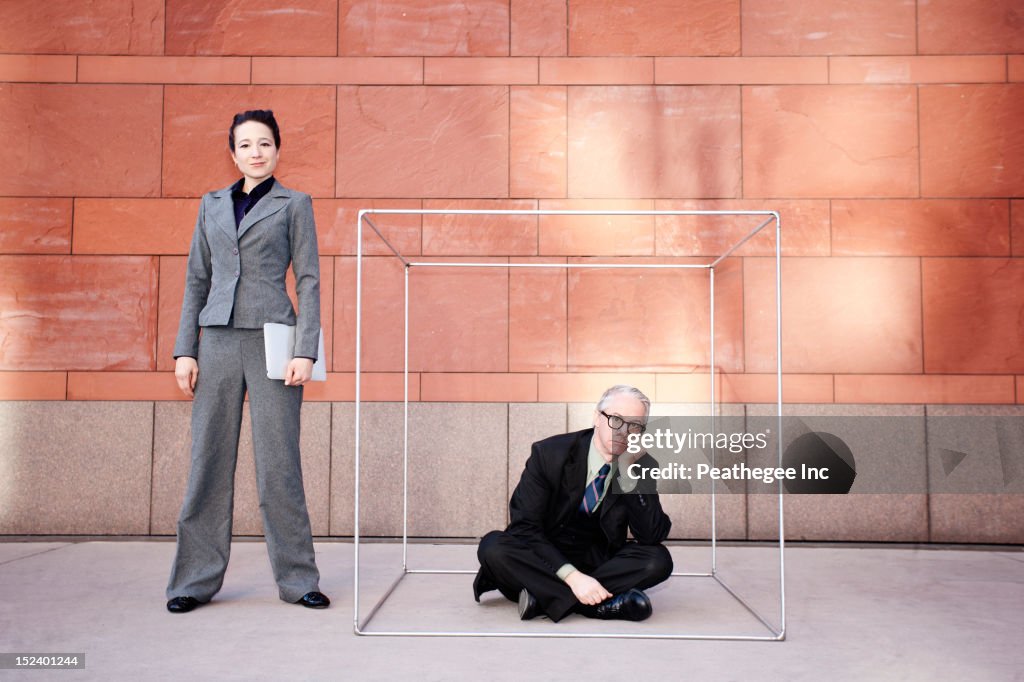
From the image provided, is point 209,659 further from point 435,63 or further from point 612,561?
point 435,63

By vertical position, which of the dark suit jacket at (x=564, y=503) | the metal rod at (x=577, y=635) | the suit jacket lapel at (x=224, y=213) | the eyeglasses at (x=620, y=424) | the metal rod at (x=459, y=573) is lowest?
the metal rod at (x=459, y=573)

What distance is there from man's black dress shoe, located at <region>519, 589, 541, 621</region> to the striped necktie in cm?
38

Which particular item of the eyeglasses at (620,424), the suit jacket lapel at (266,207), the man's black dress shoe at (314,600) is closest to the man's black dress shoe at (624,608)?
the eyeglasses at (620,424)

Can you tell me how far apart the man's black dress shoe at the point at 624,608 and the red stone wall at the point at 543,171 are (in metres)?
1.74

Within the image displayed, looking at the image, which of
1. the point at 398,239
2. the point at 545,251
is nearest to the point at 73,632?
the point at 398,239

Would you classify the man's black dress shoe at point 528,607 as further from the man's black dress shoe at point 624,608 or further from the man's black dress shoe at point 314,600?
the man's black dress shoe at point 314,600

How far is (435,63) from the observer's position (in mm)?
4660

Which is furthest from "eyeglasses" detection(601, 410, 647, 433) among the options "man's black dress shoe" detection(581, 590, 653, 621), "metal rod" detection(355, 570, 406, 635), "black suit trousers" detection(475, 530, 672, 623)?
"metal rod" detection(355, 570, 406, 635)

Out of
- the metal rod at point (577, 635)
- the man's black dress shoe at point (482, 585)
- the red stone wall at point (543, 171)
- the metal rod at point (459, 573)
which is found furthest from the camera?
the red stone wall at point (543, 171)

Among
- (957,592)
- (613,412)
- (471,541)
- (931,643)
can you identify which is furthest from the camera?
(471,541)

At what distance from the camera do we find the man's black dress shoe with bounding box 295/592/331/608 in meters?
3.01

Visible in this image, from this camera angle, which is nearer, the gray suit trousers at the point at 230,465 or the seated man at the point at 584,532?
the seated man at the point at 584,532

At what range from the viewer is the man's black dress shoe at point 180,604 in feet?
9.56

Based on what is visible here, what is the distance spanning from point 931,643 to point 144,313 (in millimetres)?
4138
